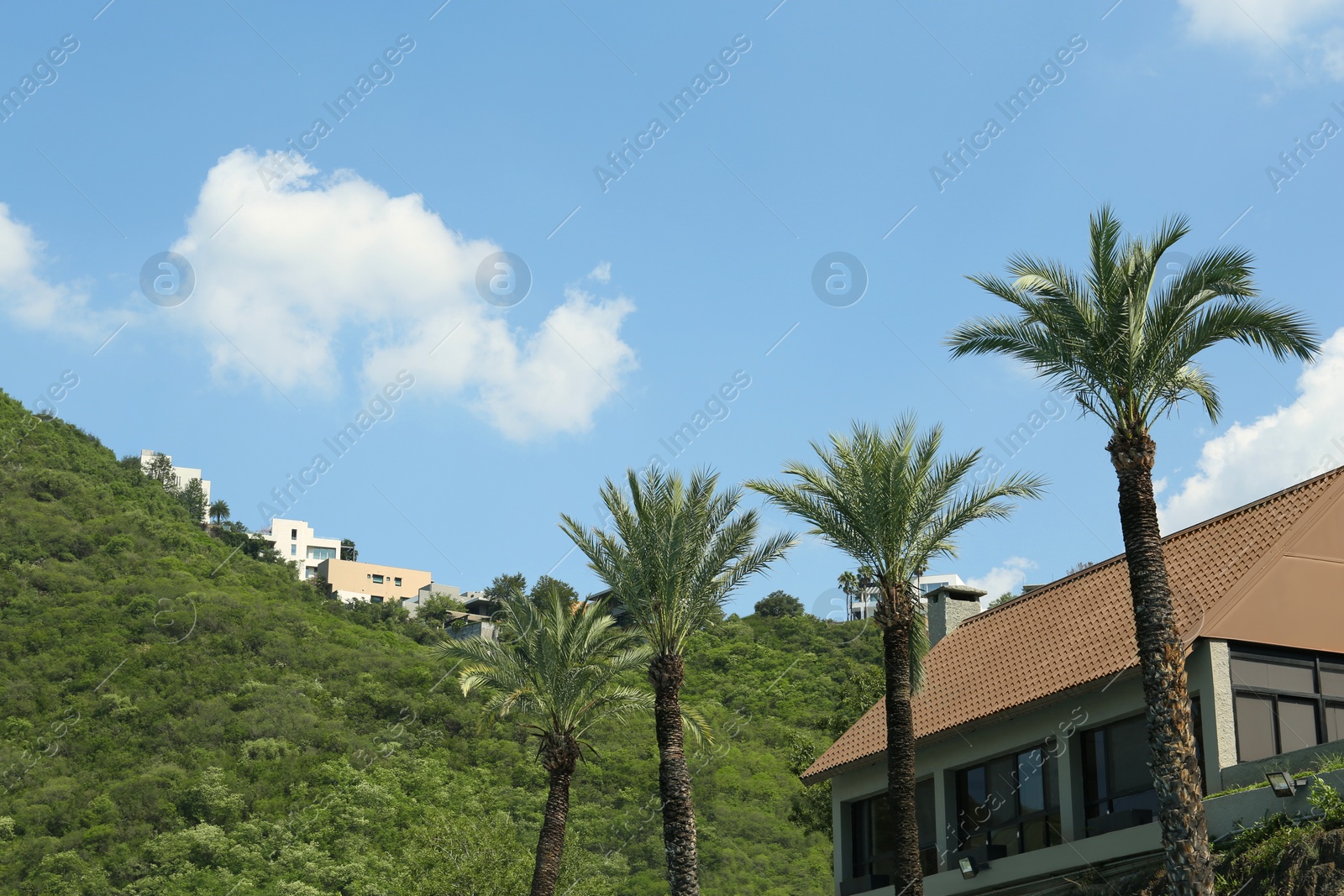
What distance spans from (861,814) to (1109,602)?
8121mm

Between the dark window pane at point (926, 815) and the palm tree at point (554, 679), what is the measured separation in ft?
22.1

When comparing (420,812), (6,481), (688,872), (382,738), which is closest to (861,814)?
(688,872)

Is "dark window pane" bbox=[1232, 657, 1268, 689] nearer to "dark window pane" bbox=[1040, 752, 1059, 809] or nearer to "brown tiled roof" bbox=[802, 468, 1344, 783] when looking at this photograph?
"brown tiled roof" bbox=[802, 468, 1344, 783]

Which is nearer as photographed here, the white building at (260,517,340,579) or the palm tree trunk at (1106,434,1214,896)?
the palm tree trunk at (1106,434,1214,896)

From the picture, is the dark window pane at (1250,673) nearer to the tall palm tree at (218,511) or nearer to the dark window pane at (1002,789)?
the dark window pane at (1002,789)

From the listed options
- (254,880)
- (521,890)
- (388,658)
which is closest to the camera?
(521,890)

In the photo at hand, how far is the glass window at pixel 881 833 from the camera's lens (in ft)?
88.4

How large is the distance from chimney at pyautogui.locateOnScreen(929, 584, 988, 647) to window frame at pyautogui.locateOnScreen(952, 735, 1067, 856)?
678cm

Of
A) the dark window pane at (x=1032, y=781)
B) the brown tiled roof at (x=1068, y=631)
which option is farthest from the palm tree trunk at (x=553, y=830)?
the dark window pane at (x=1032, y=781)

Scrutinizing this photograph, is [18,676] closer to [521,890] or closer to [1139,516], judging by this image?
[521,890]

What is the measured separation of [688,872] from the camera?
24062 mm

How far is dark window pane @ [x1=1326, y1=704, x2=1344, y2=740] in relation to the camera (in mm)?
21234

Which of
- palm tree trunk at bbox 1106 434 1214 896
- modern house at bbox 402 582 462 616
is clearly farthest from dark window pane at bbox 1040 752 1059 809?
modern house at bbox 402 582 462 616

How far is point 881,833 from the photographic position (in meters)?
28.7
